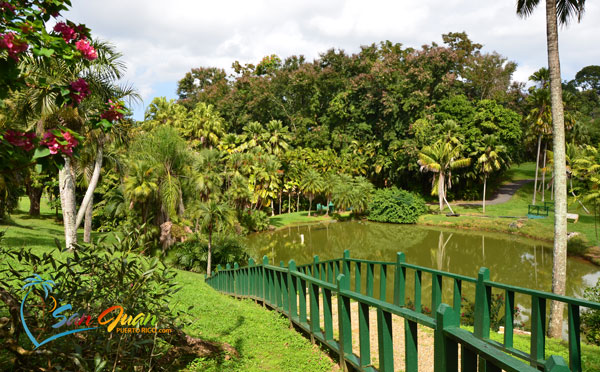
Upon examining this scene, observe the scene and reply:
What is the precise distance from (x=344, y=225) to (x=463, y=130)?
1516 centimetres

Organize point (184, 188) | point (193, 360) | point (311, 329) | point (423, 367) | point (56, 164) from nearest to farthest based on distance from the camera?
point (56, 164) → point (193, 360) → point (423, 367) → point (311, 329) → point (184, 188)

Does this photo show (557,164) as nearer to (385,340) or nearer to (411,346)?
(385,340)

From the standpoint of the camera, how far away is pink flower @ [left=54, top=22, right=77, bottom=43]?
2.67 m

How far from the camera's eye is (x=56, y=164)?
256cm

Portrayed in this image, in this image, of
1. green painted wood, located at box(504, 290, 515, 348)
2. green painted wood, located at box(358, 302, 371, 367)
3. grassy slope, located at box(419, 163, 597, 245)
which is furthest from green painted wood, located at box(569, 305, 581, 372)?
grassy slope, located at box(419, 163, 597, 245)

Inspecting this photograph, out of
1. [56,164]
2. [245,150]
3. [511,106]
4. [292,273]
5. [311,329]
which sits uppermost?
[511,106]

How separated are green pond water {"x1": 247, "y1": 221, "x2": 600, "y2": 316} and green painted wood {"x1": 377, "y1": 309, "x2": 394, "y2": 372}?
10.1 m

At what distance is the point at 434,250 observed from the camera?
2373cm

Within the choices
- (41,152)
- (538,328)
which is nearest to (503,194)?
(538,328)

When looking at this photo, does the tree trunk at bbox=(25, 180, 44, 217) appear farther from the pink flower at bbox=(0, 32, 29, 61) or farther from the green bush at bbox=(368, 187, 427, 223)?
the pink flower at bbox=(0, 32, 29, 61)

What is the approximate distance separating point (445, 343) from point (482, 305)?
9.43 feet

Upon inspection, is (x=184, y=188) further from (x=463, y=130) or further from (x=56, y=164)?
(x=463, y=130)

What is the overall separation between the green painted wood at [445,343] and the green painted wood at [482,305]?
2.71 meters

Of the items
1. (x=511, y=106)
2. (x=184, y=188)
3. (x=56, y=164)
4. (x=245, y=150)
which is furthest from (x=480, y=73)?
(x=56, y=164)
